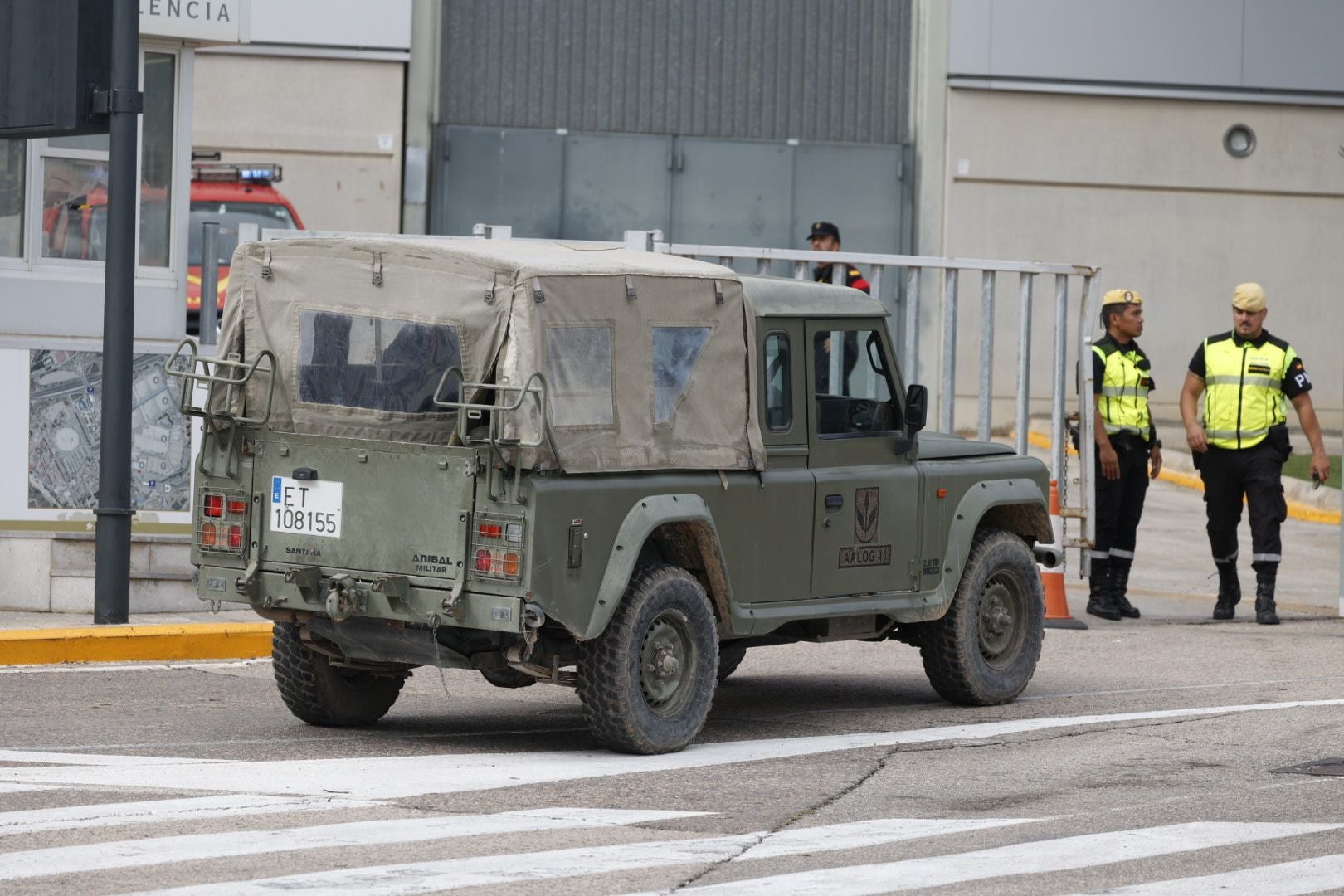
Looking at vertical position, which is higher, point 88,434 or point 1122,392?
point 1122,392

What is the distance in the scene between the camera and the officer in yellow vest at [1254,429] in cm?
1491

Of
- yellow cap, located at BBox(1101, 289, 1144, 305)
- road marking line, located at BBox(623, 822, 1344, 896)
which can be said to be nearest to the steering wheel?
road marking line, located at BBox(623, 822, 1344, 896)

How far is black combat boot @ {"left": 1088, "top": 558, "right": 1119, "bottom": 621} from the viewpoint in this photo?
49.4 ft

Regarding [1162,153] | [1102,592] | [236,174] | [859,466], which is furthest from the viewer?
[1162,153]

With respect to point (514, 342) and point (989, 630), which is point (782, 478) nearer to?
point (514, 342)

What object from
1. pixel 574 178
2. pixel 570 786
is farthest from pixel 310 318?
pixel 574 178

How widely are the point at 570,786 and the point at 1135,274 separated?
2133 centimetres

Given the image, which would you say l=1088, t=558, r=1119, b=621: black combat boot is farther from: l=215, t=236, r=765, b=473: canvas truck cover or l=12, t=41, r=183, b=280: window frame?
l=12, t=41, r=183, b=280: window frame

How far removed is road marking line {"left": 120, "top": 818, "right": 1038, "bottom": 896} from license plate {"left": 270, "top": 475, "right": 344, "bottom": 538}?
2363mm

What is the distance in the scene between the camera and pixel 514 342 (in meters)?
8.70

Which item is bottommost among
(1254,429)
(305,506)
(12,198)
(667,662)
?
(667,662)

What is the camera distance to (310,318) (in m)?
9.30

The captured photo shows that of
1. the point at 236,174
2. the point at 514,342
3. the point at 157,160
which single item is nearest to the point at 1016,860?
the point at 514,342

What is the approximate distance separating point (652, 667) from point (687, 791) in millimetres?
896
